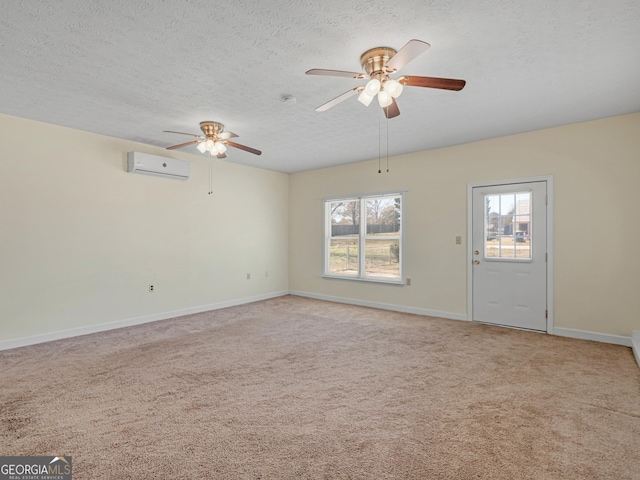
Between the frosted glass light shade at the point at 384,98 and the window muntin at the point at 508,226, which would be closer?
the frosted glass light shade at the point at 384,98

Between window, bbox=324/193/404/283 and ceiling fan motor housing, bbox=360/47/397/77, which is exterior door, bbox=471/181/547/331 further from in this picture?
ceiling fan motor housing, bbox=360/47/397/77

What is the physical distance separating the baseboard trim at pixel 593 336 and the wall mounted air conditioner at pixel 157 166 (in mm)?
5640

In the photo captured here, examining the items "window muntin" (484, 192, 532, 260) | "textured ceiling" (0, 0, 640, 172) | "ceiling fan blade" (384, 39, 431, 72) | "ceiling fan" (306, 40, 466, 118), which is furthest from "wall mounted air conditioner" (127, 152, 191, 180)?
"window muntin" (484, 192, 532, 260)

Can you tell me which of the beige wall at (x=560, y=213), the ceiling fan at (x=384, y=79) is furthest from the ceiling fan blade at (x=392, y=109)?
the beige wall at (x=560, y=213)

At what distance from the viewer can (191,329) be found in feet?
15.1

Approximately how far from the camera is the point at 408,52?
201 cm

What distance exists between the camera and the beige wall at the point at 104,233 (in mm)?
3852

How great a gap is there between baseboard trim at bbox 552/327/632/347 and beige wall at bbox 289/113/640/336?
2.0 inches

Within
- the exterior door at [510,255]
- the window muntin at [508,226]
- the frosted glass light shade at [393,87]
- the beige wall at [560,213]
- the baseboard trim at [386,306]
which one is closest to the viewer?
the frosted glass light shade at [393,87]

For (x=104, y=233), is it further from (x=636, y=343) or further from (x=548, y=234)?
(x=636, y=343)

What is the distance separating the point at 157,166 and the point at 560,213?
5.45m

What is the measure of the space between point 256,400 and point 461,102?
3350 millimetres

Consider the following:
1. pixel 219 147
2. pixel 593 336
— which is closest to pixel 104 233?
pixel 219 147

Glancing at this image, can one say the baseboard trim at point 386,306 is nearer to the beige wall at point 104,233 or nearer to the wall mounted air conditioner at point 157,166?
the beige wall at point 104,233
